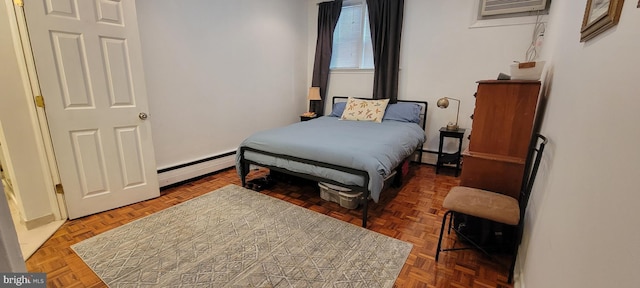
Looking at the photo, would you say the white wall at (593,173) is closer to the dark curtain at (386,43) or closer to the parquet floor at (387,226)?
the parquet floor at (387,226)

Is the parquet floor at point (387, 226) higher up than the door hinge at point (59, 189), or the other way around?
the door hinge at point (59, 189)

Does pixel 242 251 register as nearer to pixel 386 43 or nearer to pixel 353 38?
pixel 386 43

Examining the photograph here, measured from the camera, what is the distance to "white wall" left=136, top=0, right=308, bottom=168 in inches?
113

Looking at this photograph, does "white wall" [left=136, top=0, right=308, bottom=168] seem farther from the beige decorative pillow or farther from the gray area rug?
the beige decorative pillow

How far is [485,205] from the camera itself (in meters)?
1.69

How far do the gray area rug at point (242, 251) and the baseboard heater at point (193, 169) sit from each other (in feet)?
2.11

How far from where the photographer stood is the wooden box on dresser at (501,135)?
6.19 ft

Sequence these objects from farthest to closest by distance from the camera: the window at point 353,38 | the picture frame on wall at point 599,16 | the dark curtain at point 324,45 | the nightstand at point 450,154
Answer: the dark curtain at point 324,45 → the window at point 353,38 → the nightstand at point 450,154 → the picture frame on wall at point 599,16

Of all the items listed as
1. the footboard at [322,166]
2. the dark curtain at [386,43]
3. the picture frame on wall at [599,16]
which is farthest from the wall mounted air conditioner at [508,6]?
the footboard at [322,166]

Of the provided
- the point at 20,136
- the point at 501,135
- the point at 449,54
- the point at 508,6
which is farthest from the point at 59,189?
the point at 508,6

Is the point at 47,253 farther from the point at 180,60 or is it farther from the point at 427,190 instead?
the point at 427,190

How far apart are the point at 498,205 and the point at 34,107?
3371 mm

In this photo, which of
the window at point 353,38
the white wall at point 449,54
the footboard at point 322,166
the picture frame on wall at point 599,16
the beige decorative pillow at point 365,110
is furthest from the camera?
the window at point 353,38

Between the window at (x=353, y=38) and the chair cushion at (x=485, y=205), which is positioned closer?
the chair cushion at (x=485, y=205)
